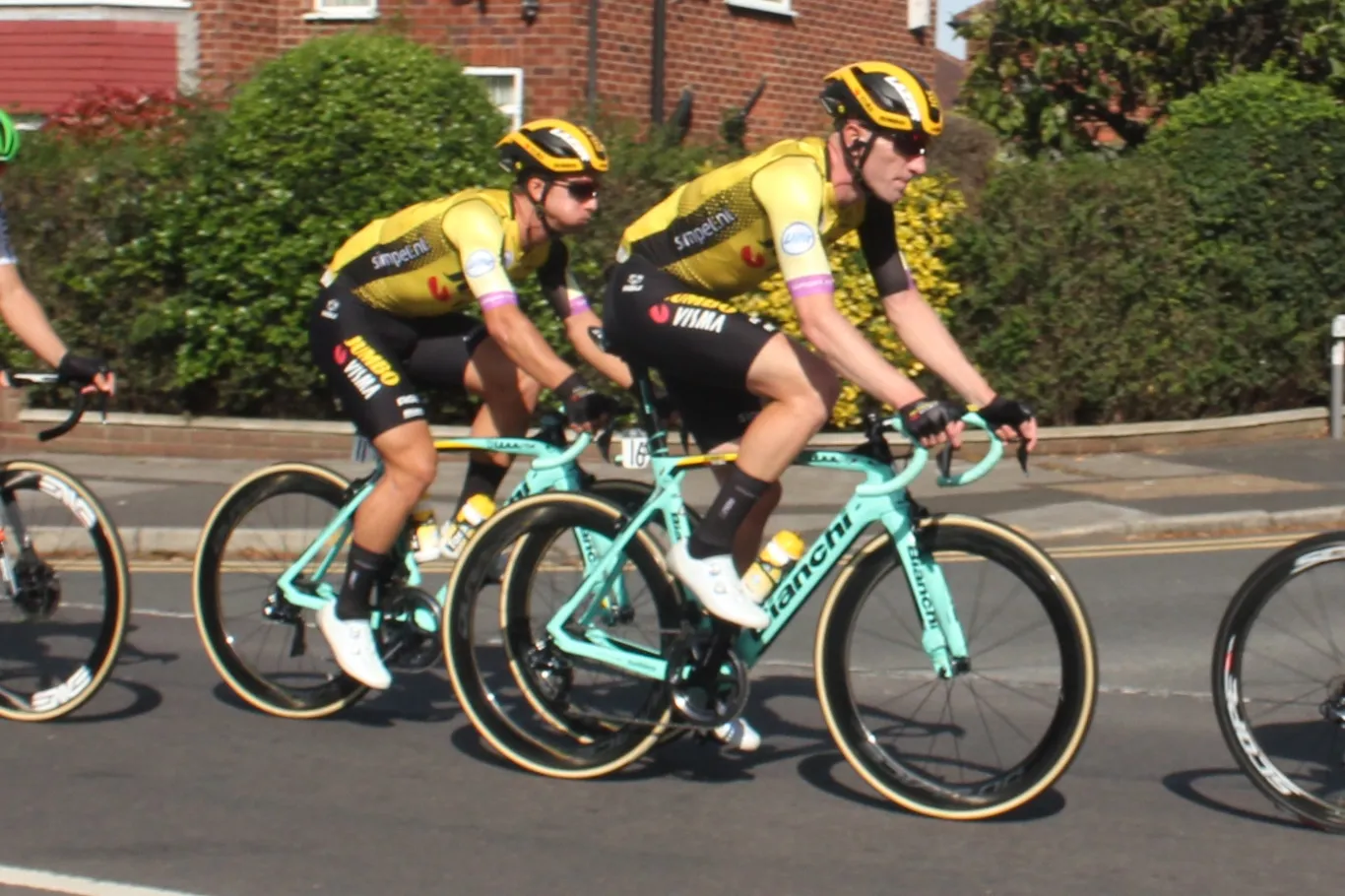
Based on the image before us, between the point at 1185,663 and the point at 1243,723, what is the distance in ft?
8.23

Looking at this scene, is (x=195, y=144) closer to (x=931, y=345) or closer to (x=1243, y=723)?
(x=931, y=345)

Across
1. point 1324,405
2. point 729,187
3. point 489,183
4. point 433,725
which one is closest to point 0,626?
point 433,725

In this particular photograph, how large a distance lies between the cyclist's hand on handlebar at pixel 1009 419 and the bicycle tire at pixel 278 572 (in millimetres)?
2453

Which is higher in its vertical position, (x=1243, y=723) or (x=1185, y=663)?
(x=1243, y=723)

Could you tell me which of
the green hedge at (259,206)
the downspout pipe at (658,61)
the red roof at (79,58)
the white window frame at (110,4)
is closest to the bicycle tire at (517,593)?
the green hedge at (259,206)

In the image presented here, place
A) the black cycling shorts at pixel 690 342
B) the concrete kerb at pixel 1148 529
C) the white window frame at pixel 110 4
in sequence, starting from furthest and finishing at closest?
1. the white window frame at pixel 110 4
2. the concrete kerb at pixel 1148 529
3. the black cycling shorts at pixel 690 342

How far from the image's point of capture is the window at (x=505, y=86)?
18047 mm

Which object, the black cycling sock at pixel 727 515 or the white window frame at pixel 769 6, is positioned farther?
the white window frame at pixel 769 6

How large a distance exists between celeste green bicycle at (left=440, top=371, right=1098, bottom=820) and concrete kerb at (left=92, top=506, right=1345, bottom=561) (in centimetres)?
491

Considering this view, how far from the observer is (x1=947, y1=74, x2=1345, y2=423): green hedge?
49.1 ft

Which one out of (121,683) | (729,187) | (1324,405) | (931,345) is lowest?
(1324,405)

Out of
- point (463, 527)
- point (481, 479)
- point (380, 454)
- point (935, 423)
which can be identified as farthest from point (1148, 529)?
point (935, 423)

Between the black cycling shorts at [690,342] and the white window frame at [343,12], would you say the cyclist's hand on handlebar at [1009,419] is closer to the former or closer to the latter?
the black cycling shorts at [690,342]

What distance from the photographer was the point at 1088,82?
→ 61.9 ft
